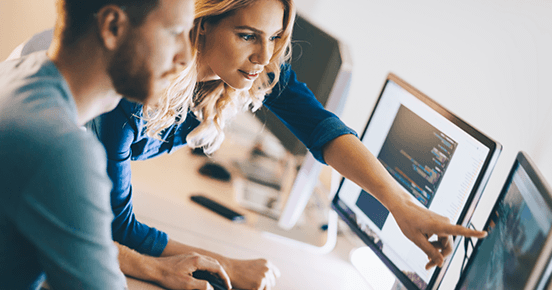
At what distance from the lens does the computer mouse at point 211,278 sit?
2.97 ft

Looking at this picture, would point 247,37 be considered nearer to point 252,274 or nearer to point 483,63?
point 252,274

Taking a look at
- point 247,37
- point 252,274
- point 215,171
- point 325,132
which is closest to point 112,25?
point 247,37

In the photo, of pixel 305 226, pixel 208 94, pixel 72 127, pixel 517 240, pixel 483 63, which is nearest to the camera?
pixel 72 127

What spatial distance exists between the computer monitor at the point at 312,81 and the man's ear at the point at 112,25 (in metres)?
0.84

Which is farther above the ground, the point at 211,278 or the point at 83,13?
the point at 83,13

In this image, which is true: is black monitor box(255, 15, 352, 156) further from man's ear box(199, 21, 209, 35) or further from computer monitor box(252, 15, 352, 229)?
man's ear box(199, 21, 209, 35)

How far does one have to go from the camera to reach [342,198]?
1202mm

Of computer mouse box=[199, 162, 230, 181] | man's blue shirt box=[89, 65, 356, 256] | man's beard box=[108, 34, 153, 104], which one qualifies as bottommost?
computer mouse box=[199, 162, 230, 181]


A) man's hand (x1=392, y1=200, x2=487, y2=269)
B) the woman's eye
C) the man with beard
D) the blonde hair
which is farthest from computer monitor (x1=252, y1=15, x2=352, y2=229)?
the man with beard

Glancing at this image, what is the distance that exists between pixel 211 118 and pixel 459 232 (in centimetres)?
66

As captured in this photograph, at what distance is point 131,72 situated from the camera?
53 centimetres

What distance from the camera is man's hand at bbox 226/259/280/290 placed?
95cm

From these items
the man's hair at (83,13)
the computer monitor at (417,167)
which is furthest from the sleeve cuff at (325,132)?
the man's hair at (83,13)

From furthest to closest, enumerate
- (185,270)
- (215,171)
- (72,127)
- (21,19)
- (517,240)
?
(21,19)
(215,171)
(185,270)
(517,240)
(72,127)
